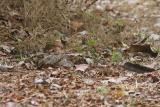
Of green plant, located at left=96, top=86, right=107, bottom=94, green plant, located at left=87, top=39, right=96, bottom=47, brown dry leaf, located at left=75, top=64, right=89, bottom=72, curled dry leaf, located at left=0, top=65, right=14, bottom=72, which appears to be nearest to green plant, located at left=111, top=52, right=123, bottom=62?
brown dry leaf, located at left=75, top=64, right=89, bottom=72

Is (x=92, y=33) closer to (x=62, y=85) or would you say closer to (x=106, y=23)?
(x=106, y=23)

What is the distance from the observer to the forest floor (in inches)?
142

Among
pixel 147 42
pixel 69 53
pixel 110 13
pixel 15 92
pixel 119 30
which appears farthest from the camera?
pixel 110 13

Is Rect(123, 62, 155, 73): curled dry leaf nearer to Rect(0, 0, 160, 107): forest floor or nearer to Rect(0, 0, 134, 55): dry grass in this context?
Rect(0, 0, 160, 107): forest floor

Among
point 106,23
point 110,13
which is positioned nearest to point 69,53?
point 106,23

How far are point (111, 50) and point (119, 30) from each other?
0.90m

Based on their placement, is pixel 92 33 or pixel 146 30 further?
pixel 146 30

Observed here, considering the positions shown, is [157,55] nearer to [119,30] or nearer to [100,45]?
[100,45]

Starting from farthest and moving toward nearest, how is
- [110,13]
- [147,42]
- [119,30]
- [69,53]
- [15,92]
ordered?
[110,13], [119,30], [147,42], [69,53], [15,92]

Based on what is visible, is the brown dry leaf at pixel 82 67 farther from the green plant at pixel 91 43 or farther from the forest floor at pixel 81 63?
the green plant at pixel 91 43

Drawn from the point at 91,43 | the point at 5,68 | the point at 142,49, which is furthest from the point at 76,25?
the point at 5,68

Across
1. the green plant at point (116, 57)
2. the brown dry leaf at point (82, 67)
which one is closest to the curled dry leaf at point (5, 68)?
the brown dry leaf at point (82, 67)

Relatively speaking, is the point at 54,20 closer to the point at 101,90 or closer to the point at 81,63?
the point at 81,63

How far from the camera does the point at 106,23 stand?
640 centimetres
